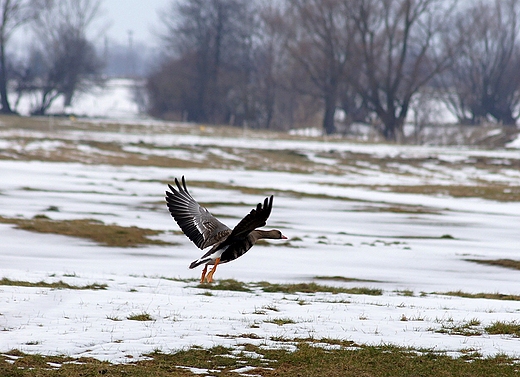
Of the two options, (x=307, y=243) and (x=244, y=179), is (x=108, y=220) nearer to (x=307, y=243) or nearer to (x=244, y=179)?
(x=307, y=243)

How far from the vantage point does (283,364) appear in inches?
261

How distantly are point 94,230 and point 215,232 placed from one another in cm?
814

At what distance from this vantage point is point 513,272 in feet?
46.4

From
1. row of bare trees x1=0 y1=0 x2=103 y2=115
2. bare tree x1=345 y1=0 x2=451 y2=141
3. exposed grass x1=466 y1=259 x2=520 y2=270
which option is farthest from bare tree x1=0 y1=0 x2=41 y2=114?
exposed grass x1=466 y1=259 x2=520 y2=270

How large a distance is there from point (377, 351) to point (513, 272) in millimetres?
7888

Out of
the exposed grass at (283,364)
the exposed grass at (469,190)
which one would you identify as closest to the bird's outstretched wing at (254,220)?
the exposed grass at (283,364)

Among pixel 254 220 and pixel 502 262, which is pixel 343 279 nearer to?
pixel 502 262

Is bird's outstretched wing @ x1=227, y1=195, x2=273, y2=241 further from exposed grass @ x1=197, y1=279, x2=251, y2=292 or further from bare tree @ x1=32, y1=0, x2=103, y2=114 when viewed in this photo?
bare tree @ x1=32, y1=0, x2=103, y2=114

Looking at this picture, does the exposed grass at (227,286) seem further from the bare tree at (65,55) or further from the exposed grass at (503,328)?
the bare tree at (65,55)

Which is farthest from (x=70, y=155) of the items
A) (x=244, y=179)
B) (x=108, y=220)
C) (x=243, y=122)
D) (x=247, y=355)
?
(x=243, y=122)

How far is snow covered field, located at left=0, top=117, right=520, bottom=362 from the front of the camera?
7695mm

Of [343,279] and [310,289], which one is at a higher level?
[310,289]

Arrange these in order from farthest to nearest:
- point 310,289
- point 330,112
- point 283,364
→ point 330,112
point 310,289
point 283,364

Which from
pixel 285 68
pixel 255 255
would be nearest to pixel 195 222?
pixel 255 255
